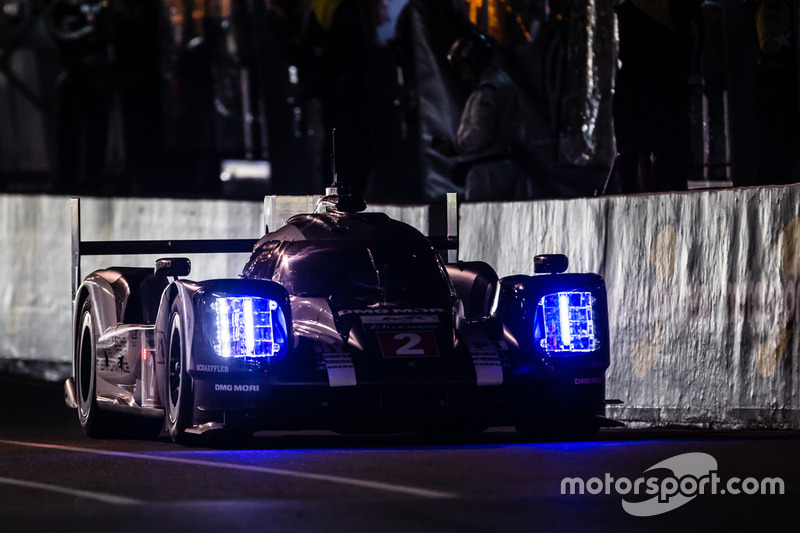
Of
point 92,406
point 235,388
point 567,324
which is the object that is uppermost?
point 567,324

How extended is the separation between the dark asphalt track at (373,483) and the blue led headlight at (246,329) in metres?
0.55

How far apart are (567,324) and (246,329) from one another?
1.94m

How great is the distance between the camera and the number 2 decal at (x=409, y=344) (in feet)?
33.2

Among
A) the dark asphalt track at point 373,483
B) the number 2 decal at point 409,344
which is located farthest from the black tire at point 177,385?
the number 2 decal at point 409,344

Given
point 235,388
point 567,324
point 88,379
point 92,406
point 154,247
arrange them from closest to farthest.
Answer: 1. point 235,388
2. point 567,324
3. point 92,406
4. point 88,379
5. point 154,247

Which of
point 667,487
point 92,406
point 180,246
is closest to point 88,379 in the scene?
point 92,406

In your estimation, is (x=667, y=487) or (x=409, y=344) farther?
(x=409, y=344)

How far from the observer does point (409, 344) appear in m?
10.2

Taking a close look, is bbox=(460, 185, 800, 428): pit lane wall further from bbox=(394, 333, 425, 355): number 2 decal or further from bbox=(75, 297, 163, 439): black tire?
bbox=(75, 297, 163, 439): black tire

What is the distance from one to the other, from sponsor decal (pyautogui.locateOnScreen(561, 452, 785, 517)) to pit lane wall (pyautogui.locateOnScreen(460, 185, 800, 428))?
254cm

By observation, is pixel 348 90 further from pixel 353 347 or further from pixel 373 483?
pixel 373 483

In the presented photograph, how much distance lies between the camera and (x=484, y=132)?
1501 cm

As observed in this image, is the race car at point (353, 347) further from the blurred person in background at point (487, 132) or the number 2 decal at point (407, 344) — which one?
the blurred person in background at point (487, 132)

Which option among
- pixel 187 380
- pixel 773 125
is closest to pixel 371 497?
pixel 187 380
